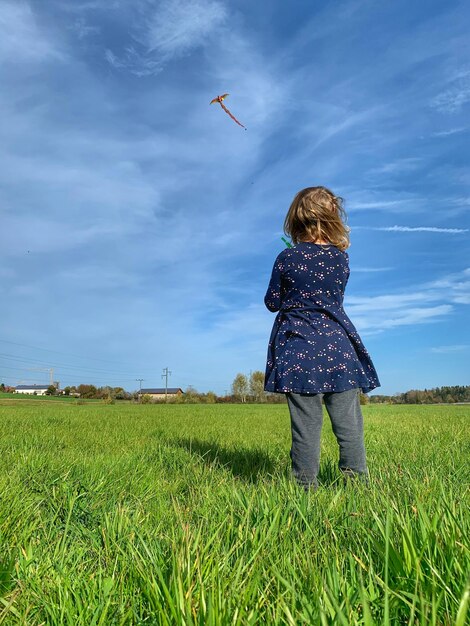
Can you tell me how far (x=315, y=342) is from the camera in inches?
143

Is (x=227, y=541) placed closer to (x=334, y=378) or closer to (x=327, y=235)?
(x=334, y=378)

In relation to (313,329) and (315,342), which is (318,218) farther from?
(315,342)

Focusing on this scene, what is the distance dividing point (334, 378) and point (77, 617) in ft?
7.94

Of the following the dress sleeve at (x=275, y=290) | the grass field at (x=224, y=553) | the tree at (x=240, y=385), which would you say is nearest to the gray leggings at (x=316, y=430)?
the grass field at (x=224, y=553)

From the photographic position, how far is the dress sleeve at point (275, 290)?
13.0ft

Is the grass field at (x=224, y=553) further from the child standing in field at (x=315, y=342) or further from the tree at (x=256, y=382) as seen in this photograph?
the tree at (x=256, y=382)

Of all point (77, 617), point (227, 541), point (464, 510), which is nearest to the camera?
point (77, 617)

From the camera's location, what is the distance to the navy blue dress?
3.56 m

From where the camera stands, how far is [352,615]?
4.11 ft

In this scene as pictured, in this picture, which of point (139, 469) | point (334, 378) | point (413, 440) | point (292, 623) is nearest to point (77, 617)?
point (292, 623)

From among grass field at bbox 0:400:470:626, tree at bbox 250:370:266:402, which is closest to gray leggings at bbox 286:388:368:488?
grass field at bbox 0:400:470:626

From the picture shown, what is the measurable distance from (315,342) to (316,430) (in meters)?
0.65

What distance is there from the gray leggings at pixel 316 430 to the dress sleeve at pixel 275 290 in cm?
75

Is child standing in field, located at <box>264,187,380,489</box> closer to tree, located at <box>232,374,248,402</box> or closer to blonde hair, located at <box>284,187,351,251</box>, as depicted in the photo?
blonde hair, located at <box>284,187,351,251</box>
